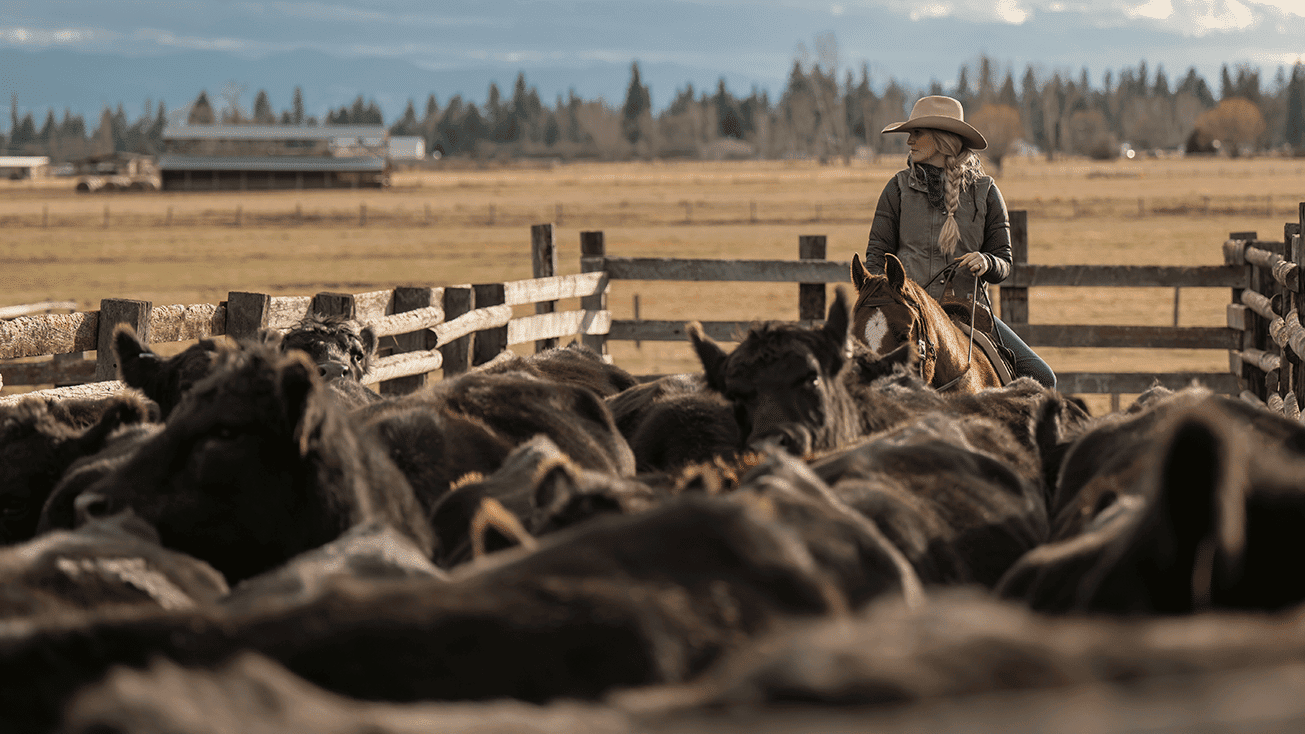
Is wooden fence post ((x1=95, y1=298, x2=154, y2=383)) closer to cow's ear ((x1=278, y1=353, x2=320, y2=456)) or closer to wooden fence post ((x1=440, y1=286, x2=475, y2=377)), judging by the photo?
wooden fence post ((x1=440, y1=286, x2=475, y2=377))

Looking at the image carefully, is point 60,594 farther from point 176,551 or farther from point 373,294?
point 373,294

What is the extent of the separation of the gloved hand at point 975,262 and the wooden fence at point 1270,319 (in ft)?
8.14

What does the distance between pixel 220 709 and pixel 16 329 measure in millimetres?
5807

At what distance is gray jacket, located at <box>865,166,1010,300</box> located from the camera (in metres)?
8.01

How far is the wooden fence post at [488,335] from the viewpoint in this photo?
414 inches

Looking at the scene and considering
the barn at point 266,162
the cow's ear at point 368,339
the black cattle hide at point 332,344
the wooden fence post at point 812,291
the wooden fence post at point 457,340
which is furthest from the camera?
the barn at point 266,162

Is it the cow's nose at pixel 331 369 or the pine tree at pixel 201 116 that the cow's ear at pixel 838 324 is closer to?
the cow's nose at pixel 331 369

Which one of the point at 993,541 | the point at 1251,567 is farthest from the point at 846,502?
the point at 1251,567

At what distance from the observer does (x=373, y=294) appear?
8.88 metres

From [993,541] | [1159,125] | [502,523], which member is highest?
[1159,125]

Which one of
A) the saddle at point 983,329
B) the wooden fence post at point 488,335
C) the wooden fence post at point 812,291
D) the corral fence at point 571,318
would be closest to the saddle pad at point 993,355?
the saddle at point 983,329

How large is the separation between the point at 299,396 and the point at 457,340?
21.6 feet

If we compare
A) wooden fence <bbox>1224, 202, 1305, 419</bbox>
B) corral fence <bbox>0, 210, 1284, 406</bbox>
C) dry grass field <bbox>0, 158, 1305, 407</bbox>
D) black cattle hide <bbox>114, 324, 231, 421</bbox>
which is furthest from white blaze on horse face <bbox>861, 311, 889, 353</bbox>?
dry grass field <bbox>0, 158, 1305, 407</bbox>

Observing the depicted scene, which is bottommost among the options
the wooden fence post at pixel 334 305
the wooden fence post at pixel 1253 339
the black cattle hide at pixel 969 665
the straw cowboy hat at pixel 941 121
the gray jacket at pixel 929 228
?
the wooden fence post at pixel 1253 339
